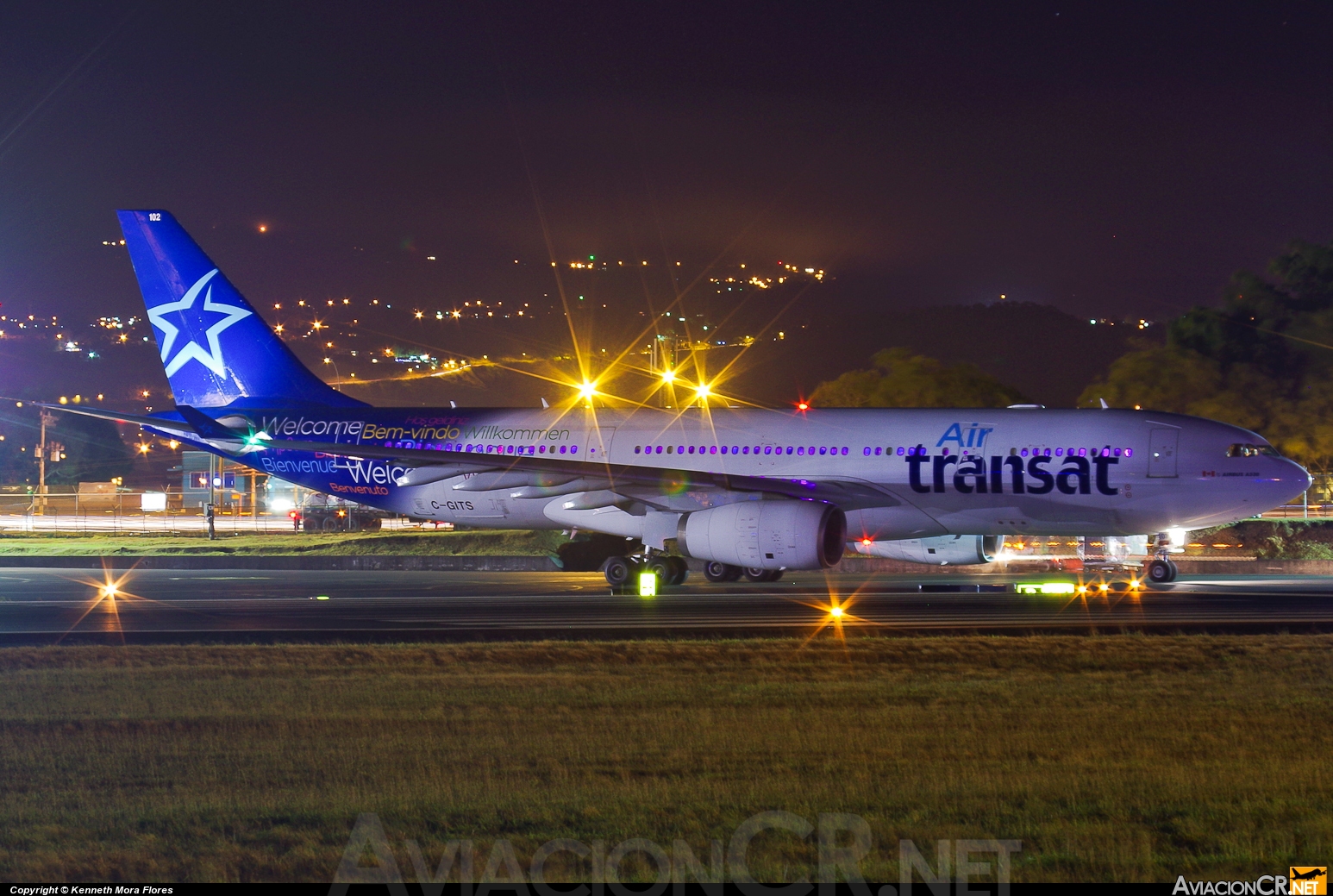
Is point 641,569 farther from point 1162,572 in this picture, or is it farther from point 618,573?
point 1162,572

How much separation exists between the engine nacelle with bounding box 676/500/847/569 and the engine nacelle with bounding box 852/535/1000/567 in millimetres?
Answer: 3856

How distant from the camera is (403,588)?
31219mm

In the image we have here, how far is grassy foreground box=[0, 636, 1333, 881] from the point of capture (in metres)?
8.45

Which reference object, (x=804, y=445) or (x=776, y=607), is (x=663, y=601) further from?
(x=804, y=445)

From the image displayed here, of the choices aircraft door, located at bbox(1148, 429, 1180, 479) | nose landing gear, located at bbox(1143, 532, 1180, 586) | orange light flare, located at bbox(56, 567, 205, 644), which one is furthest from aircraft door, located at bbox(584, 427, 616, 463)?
nose landing gear, located at bbox(1143, 532, 1180, 586)

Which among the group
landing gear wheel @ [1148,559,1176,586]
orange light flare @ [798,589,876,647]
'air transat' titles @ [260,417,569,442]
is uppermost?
'air transat' titles @ [260,417,569,442]

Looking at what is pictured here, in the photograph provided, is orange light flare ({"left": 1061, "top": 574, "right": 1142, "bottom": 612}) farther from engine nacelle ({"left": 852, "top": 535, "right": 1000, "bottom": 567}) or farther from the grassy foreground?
the grassy foreground

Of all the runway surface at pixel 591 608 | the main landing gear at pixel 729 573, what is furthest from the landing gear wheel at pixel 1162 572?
the main landing gear at pixel 729 573

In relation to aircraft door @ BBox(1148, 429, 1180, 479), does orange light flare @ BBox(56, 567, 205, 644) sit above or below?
below

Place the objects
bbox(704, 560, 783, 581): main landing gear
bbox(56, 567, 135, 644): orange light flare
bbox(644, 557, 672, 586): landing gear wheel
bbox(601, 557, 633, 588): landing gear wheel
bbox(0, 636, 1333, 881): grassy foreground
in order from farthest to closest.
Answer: bbox(704, 560, 783, 581): main landing gear < bbox(644, 557, 672, 586): landing gear wheel < bbox(601, 557, 633, 588): landing gear wheel < bbox(56, 567, 135, 644): orange light flare < bbox(0, 636, 1333, 881): grassy foreground

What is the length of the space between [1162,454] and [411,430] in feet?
58.4

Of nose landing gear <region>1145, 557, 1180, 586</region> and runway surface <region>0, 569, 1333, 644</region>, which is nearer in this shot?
runway surface <region>0, 569, 1333, 644</region>

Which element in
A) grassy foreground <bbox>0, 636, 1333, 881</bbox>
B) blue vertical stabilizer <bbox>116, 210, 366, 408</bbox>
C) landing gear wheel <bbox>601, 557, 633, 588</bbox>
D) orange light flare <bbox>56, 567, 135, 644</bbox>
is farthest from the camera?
blue vertical stabilizer <bbox>116, 210, 366, 408</bbox>

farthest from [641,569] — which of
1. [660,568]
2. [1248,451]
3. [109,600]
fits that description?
[1248,451]
